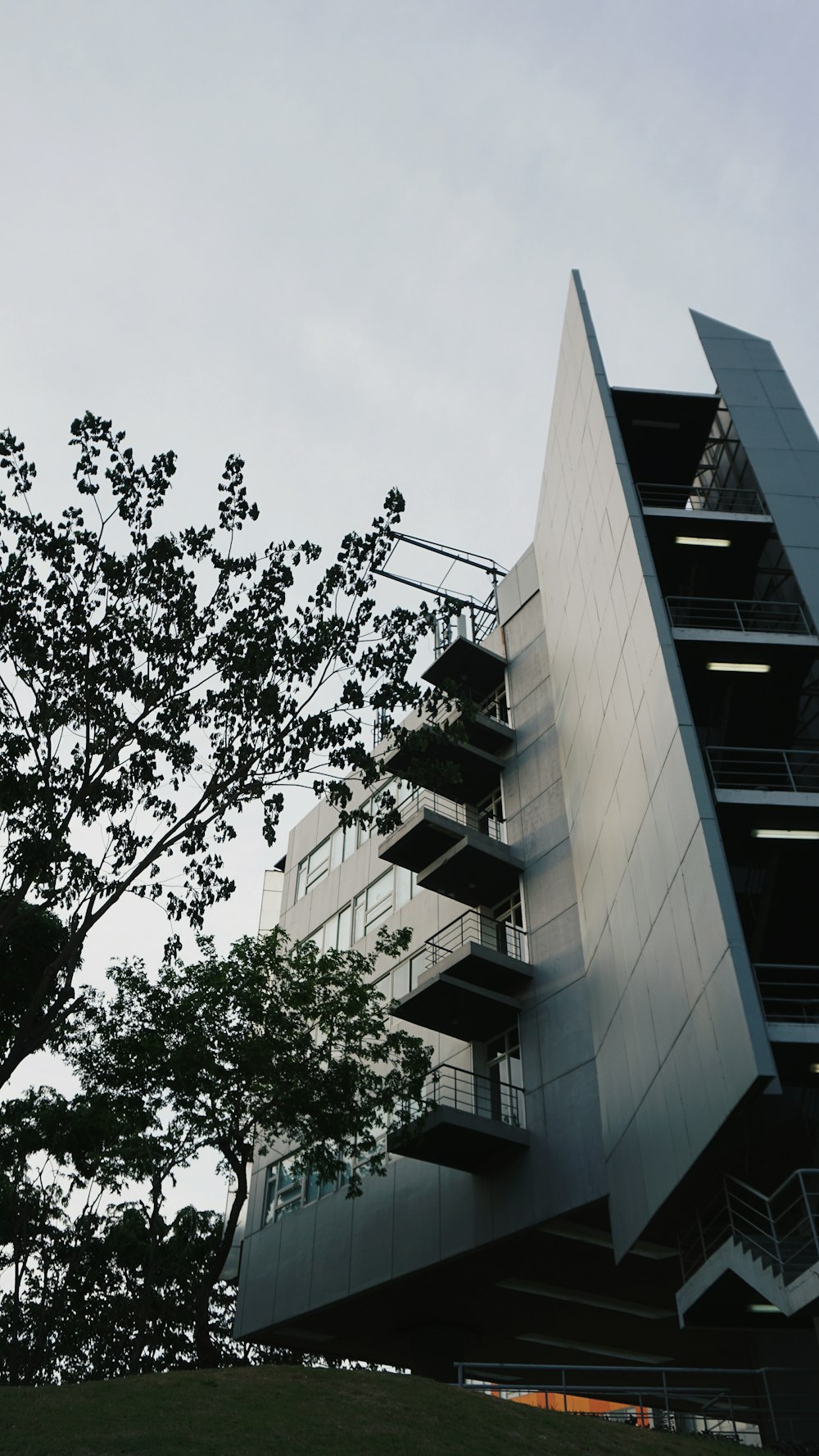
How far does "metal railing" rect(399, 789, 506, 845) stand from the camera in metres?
31.2

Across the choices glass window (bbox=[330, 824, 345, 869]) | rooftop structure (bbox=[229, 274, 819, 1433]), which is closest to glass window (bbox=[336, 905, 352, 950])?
rooftop structure (bbox=[229, 274, 819, 1433])

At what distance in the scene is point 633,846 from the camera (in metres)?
21.5

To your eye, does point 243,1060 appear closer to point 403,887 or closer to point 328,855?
point 403,887

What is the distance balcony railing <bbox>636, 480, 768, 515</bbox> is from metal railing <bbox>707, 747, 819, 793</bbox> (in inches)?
248

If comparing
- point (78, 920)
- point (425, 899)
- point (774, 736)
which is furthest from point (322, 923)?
point (78, 920)

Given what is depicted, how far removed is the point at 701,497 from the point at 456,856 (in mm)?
11274

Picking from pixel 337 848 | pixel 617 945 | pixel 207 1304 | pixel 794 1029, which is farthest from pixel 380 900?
pixel 794 1029

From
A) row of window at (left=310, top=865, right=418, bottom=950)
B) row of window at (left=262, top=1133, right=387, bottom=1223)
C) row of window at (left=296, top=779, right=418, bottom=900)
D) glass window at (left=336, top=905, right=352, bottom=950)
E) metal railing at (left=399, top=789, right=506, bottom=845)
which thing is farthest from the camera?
row of window at (left=296, top=779, right=418, bottom=900)

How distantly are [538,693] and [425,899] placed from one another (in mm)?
7022

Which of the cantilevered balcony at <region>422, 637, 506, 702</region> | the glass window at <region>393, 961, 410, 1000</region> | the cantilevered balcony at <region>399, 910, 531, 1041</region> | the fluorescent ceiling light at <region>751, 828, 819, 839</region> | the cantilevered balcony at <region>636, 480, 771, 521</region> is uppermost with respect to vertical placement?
the cantilevered balcony at <region>422, 637, 506, 702</region>

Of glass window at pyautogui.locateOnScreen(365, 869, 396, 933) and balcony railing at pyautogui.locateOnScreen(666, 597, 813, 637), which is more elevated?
glass window at pyautogui.locateOnScreen(365, 869, 396, 933)

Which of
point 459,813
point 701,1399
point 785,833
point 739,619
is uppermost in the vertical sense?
point 459,813

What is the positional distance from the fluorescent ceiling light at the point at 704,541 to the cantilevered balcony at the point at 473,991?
10.4m

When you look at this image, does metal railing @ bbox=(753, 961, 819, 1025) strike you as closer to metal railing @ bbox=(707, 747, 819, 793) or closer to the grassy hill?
metal railing @ bbox=(707, 747, 819, 793)
